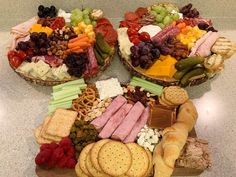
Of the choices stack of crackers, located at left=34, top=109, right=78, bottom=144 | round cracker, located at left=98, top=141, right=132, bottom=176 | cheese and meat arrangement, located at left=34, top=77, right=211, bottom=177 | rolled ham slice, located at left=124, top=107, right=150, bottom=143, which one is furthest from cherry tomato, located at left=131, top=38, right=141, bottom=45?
round cracker, located at left=98, top=141, right=132, bottom=176

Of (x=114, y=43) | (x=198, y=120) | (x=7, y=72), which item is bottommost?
(x=198, y=120)

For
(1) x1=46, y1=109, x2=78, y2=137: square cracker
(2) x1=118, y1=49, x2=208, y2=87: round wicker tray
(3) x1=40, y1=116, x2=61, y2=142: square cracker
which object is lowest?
(3) x1=40, y1=116, x2=61, y2=142: square cracker

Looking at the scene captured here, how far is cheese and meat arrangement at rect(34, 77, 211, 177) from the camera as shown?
1.96m

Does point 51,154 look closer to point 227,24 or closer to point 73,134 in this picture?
point 73,134

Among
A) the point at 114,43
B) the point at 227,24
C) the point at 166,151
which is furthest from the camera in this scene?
the point at 227,24

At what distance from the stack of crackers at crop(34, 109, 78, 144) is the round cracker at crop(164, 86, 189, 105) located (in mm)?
527

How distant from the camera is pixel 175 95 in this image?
2.23m

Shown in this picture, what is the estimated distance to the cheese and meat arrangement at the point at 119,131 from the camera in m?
1.96

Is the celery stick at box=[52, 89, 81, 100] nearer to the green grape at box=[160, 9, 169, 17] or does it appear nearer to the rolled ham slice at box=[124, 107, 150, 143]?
the rolled ham slice at box=[124, 107, 150, 143]

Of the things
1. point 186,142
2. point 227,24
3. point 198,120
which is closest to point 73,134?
point 186,142

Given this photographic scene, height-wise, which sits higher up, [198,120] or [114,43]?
[114,43]

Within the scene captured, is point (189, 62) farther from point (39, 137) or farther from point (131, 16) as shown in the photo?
point (39, 137)

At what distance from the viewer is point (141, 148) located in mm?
2047

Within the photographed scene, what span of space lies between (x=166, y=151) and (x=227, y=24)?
1.29m
